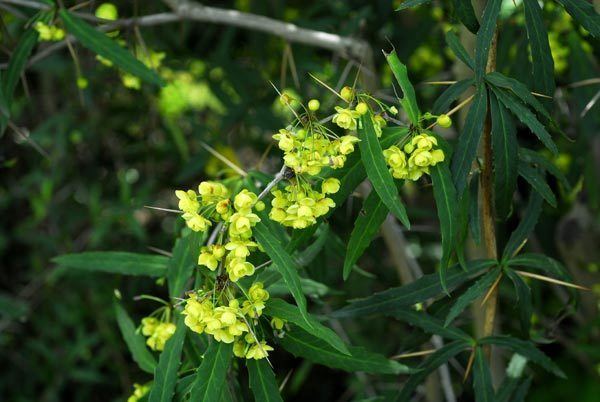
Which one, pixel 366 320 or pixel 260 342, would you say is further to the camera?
pixel 366 320

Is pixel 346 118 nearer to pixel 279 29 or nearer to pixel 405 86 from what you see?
pixel 405 86

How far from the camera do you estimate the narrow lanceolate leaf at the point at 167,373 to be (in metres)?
1.31

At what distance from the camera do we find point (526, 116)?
1.23m

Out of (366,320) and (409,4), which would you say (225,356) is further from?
(366,320)

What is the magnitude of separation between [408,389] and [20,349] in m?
2.28

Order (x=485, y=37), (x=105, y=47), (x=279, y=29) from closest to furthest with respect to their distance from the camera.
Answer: (x=485, y=37), (x=105, y=47), (x=279, y=29)

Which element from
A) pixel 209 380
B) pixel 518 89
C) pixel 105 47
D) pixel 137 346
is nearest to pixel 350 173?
pixel 518 89

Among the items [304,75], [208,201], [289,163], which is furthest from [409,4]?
[304,75]

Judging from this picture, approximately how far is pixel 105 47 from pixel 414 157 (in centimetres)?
84

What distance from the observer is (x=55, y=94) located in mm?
3635

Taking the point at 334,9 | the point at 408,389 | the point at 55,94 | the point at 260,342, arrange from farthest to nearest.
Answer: the point at 55,94 → the point at 334,9 → the point at 408,389 → the point at 260,342

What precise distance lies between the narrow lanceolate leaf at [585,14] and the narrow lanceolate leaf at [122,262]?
0.89 m

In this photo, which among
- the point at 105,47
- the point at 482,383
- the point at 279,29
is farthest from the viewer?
the point at 279,29

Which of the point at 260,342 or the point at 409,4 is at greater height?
the point at 409,4
